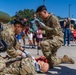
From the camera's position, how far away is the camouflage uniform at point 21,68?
624cm

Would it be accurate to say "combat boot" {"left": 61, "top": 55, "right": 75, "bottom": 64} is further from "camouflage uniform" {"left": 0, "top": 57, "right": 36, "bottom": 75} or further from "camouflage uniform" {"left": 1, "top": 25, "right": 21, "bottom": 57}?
"camouflage uniform" {"left": 1, "top": 25, "right": 21, "bottom": 57}

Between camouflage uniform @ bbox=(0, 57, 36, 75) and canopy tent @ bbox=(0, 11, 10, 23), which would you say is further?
camouflage uniform @ bbox=(0, 57, 36, 75)

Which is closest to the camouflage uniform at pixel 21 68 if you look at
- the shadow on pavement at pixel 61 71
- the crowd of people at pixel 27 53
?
the crowd of people at pixel 27 53

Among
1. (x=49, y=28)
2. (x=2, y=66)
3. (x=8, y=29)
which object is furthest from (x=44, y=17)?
(x=2, y=66)

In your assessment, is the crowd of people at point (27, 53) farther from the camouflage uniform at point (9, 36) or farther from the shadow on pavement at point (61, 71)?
the shadow on pavement at point (61, 71)

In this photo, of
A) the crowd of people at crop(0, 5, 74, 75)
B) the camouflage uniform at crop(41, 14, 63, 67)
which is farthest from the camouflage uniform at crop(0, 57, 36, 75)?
the camouflage uniform at crop(41, 14, 63, 67)

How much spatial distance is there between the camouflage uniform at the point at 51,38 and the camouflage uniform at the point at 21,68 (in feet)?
3.37

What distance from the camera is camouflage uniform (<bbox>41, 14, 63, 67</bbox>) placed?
24.2 ft

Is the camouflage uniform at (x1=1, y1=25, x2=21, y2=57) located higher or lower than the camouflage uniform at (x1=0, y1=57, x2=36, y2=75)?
higher

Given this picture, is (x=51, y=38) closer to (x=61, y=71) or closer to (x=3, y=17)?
(x=61, y=71)

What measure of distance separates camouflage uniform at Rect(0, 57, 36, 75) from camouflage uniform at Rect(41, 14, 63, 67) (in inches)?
Result: 40.4

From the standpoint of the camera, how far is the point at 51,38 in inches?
299

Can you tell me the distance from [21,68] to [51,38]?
5.28 feet

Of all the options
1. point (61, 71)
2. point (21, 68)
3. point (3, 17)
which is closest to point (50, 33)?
point (61, 71)
